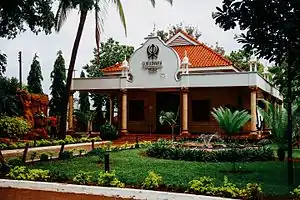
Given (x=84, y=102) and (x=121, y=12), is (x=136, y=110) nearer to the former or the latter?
(x=84, y=102)

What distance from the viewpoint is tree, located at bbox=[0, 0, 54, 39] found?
10.1 metres

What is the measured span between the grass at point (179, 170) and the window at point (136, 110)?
14.0m

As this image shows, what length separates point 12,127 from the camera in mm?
18875

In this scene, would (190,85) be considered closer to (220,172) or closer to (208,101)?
(208,101)

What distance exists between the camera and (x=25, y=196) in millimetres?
7820

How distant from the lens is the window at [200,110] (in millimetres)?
26766

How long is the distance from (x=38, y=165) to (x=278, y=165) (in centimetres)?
696

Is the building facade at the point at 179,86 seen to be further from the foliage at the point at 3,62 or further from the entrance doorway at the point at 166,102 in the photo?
the foliage at the point at 3,62

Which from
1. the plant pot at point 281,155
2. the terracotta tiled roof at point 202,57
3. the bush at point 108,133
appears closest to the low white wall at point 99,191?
the plant pot at point 281,155

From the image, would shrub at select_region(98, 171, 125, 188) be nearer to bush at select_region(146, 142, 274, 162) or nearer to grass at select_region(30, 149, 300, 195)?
grass at select_region(30, 149, 300, 195)

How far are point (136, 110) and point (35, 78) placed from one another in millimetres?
9303

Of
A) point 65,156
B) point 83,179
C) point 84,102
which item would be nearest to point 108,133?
point 65,156

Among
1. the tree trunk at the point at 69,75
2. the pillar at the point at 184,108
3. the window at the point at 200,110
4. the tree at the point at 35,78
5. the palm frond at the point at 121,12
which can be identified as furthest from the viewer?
the tree at the point at 35,78

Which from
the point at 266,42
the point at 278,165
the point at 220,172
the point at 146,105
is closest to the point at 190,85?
the point at 146,105
